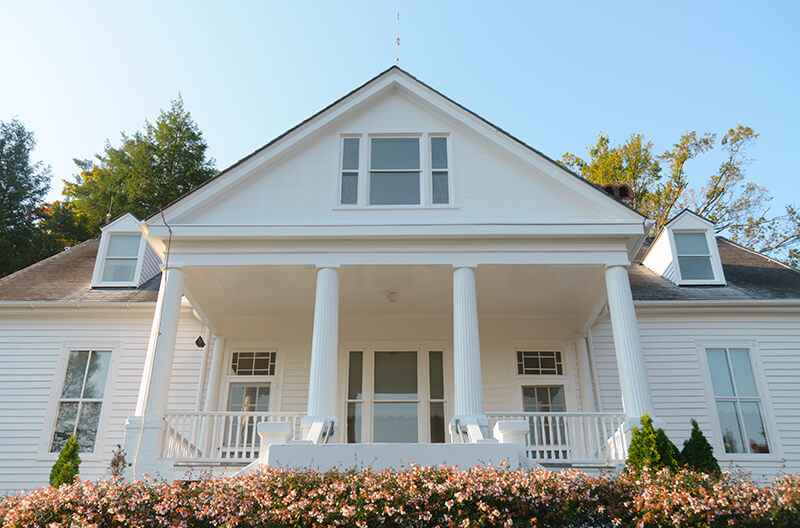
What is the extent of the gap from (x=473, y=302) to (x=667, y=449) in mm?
Result: 3545

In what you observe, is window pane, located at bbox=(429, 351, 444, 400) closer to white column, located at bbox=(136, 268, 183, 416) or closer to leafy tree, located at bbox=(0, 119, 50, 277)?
white column, located at bbox=(136, 268, 183, 416)

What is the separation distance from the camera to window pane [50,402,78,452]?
12093 millimetres

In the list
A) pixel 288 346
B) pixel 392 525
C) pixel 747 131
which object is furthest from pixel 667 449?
pixel 747 131

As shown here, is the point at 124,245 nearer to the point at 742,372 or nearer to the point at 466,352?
the point at 466,352

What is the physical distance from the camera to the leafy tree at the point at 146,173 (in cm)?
2597

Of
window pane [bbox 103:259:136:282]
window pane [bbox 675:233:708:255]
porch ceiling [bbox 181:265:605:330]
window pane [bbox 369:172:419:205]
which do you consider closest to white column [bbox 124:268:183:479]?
porch ceiling [bbox 181:265:605:330]

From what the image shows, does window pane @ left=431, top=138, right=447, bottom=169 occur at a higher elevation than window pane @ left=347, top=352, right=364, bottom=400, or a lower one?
higher

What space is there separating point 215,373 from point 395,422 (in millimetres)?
3800

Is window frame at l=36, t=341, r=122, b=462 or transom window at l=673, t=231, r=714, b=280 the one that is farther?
transom window at l=673, t=231, r=714, b=280

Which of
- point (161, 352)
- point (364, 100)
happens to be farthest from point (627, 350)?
point (161, 352)

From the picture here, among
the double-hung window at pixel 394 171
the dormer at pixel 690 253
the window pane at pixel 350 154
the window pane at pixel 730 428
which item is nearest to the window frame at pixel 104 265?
the window pane at pixel 350 154

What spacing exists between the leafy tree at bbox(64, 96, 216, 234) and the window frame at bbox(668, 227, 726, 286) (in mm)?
18931

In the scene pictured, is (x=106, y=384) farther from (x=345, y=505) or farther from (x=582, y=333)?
(x=582, y=333)

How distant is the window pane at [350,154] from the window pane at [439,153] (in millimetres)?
1452
